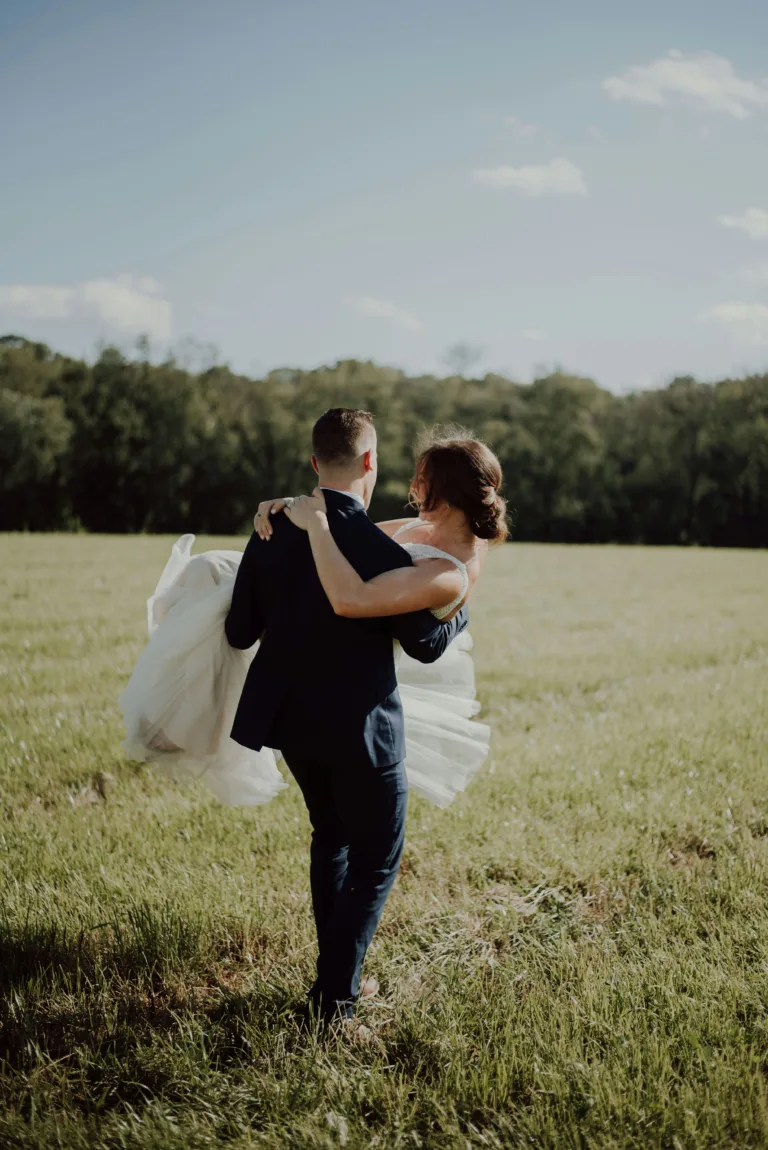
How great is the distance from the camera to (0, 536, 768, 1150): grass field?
2972 millimetres

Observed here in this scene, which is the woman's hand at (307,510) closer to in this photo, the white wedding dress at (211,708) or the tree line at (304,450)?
the white wedding dress at (211,708)

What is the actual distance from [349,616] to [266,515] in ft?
1.99

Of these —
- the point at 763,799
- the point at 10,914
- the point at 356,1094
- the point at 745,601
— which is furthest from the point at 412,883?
the point at 745,601

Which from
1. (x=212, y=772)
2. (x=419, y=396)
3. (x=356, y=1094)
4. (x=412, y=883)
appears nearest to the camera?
(x=356, y=1094)

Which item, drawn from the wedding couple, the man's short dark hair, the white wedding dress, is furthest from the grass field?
the man's short dark hair

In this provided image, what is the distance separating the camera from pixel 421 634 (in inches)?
126

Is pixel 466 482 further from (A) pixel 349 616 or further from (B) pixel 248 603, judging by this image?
(B) pixel 248 603

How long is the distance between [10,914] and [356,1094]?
221 centimetres

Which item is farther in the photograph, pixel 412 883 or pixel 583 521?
pixel 583 521

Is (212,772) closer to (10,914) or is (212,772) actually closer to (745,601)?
(10,914)

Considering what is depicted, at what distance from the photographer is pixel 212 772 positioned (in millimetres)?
4105

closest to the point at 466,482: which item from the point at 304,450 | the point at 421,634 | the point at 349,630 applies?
the point at 421,634

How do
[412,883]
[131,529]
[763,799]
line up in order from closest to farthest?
[412,883]
[763,799]
[131,529]

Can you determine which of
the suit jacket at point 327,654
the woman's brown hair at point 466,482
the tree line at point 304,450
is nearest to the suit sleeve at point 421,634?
the suit jacket at point 327,654
